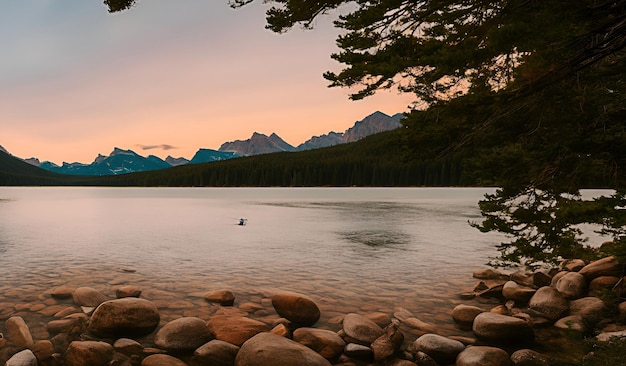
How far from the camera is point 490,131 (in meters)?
6.95

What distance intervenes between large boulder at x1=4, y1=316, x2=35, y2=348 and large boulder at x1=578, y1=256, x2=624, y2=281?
12.6 metres

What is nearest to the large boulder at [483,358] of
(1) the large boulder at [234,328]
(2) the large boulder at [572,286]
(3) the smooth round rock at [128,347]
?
(1) the large boulder at [234,328]

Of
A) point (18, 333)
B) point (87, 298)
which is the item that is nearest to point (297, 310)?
point (87, 298)

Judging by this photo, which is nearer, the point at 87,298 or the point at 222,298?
the point at 87,298

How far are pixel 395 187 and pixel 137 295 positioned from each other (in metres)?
158

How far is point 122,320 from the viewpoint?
8.52 m

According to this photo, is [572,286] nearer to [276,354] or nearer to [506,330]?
[506,330]

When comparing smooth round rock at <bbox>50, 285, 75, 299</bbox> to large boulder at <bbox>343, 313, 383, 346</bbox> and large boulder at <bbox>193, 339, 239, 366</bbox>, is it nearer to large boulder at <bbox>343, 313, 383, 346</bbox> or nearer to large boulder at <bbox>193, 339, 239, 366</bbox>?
large boulder at <bbox>193, 339, 239, 366</bbox>

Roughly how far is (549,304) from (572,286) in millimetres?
1292

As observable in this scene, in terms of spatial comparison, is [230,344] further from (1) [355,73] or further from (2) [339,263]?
(2) [339,263]

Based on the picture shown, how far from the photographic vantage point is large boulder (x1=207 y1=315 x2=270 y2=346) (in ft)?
26.4

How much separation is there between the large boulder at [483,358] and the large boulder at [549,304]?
3201mm

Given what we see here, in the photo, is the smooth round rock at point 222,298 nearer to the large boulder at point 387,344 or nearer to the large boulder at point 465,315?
the large boulder at point 387,344

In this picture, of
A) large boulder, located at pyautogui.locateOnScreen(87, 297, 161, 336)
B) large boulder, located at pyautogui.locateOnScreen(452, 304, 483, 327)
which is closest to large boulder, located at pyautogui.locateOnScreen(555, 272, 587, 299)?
large boulder, located at pyautogui.locateOnScreen(452, 304, 483, 327)
